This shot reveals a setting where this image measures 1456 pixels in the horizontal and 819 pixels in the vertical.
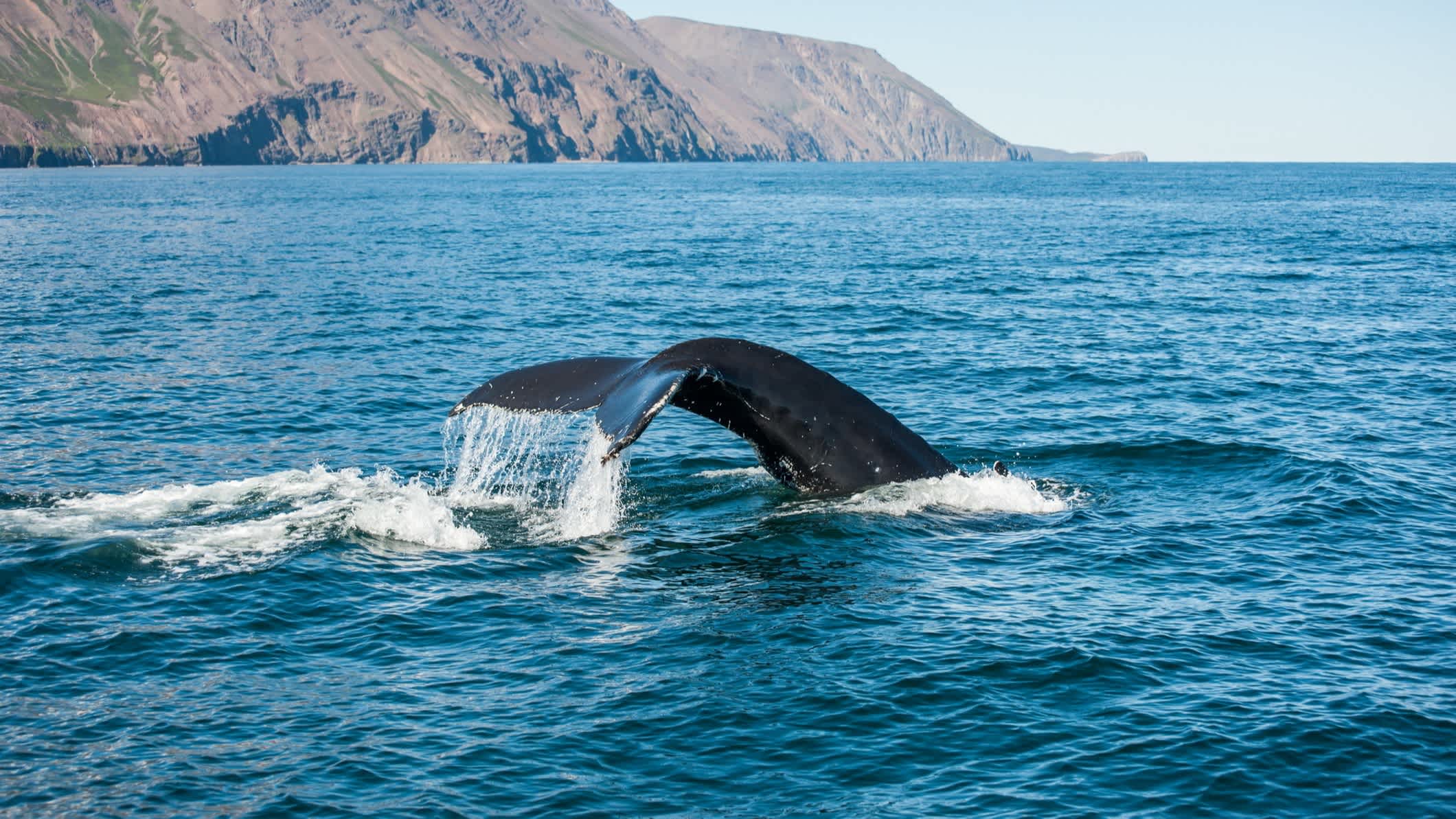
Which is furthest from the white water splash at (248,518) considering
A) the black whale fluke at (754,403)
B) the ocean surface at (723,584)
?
the black whale fluke at (754,403)

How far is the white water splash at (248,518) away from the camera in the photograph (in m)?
13.7

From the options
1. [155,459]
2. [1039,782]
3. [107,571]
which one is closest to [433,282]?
[155,459]

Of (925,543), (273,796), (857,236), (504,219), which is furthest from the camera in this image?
(504,219)

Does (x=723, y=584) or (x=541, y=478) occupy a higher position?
(x=541, y=478)

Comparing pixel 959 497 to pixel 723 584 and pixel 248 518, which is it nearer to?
pixel 723 584

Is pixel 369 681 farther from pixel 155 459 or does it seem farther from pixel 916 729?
pixel 155 459

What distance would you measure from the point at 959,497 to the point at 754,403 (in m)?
3.52

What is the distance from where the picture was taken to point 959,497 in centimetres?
1513

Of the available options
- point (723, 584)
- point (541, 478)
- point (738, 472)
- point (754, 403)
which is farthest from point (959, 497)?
point (541, 478)

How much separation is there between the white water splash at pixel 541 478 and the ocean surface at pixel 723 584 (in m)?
0.10

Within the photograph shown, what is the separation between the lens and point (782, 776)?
347 inches

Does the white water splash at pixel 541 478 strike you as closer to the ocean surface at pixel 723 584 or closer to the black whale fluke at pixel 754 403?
the ocean surface at pixel 723 584

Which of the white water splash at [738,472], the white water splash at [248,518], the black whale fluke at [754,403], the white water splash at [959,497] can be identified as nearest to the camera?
the black whale fluke at [754,403]

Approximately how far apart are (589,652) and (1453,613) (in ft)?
26.9
